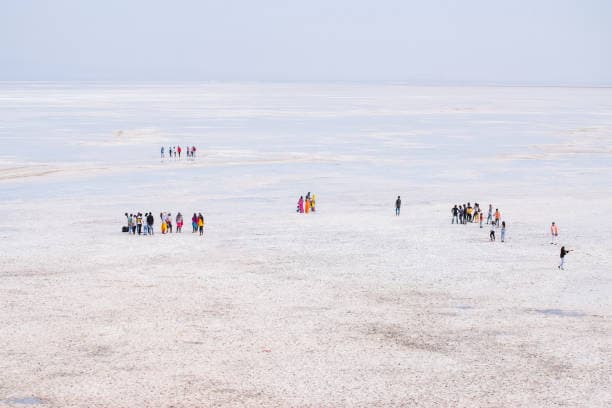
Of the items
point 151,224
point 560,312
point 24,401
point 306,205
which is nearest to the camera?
point 24,401

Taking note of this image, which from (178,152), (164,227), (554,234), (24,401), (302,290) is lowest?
(24,401)

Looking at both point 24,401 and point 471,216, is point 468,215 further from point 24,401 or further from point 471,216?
point 24,401

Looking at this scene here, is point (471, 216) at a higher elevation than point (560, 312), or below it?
higher

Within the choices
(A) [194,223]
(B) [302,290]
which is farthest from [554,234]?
(A) [194,223]

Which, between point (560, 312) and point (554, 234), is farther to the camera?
point (554, 234)

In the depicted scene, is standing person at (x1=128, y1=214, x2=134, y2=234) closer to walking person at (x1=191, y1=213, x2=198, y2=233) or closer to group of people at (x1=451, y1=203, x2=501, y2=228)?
walking person at (x1=191, y1=213, x2=198, y2=233)

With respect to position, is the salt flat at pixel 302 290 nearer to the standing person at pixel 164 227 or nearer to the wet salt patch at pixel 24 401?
the wet salt patch at pixel 24 401

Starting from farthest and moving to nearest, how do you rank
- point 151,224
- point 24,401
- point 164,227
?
point 164,227 → point 151,224 → point 24,401

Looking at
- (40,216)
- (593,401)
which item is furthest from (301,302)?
(40,216)

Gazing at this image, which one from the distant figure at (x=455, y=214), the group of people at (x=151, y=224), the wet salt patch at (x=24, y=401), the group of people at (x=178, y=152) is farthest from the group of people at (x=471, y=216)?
the group of people at (x=178, y=152)
